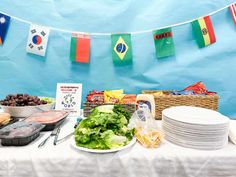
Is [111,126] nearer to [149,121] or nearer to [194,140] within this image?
[149,121]

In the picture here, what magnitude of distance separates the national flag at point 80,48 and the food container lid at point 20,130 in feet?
2.41

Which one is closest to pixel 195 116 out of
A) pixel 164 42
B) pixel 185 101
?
pixel 185 101

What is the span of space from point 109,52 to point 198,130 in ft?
3.06

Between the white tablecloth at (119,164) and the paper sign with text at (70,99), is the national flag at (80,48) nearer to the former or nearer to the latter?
the paper sign with text at (70,99)

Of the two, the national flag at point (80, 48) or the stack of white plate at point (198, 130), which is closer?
the stack of white plate at point (198, 130)

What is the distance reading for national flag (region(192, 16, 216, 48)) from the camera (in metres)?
1.48

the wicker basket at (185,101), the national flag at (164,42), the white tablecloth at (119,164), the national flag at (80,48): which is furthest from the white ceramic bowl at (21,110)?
the national flag at (164,42)

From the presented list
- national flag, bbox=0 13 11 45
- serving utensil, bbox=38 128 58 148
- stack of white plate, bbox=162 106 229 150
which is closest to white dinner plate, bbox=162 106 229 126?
stack of white plate, bbox=162 106 229 150

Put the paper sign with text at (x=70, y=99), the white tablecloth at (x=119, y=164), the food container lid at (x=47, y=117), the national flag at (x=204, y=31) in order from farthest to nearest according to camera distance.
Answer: the national flag at (x=204, y=31) < the paper sign with text at (x=70, y=99) < the food container lid at (x=47, y=117) < the white tablecloth at (x=119, y=164)

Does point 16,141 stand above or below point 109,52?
below

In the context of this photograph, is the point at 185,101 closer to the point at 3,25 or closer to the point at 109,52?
the point at 109,52

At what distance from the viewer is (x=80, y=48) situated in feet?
5.04

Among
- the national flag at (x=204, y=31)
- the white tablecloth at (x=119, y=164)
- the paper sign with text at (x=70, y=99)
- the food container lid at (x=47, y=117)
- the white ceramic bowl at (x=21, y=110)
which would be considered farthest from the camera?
the national flag at (x=204, y=31)

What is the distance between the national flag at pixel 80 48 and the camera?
1526mm
